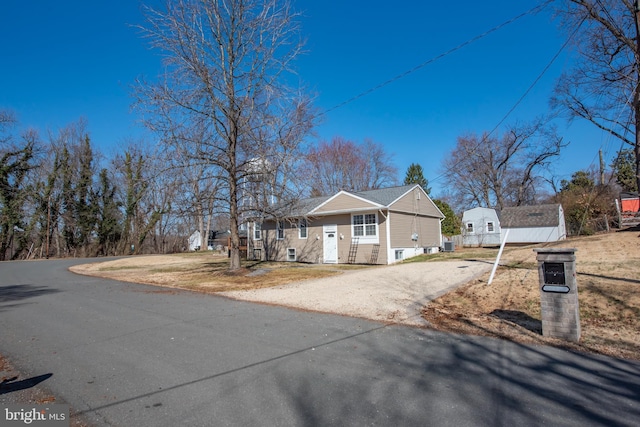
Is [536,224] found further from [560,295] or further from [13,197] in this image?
[13,197]

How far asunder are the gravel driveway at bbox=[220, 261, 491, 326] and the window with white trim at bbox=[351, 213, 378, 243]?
642 centimetres

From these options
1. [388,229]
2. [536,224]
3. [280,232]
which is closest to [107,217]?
[280,232]

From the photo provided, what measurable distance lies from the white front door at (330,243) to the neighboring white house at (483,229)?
19.4m

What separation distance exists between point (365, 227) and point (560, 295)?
1517 cm

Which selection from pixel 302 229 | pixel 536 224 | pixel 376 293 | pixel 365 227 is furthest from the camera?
pixel 536 224

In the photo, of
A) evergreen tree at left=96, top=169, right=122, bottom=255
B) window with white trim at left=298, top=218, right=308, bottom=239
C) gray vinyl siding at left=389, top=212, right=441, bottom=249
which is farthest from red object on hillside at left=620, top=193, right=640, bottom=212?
evergreen tree at left=96, top=169, right=122, bottom=255

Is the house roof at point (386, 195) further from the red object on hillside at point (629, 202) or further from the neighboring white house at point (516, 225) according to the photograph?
the red object on hillside at point (629, 202)

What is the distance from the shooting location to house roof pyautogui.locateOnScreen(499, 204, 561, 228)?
104 ft

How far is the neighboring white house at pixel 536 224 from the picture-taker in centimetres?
3162

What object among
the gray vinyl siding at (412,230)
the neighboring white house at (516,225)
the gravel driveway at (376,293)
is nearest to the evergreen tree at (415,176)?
the neighboring white house at (516,225)

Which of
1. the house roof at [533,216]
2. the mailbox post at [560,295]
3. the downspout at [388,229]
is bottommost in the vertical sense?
the mailbox post at [560,295]

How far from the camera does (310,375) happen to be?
4.17m

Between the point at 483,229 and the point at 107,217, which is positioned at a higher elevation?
the point at 107,217

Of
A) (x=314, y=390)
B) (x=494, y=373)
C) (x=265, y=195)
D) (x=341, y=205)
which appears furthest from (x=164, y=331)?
(x=341, y=205)
